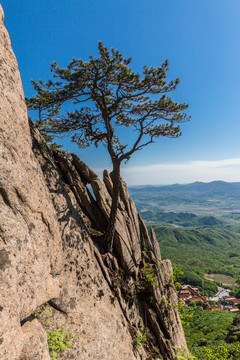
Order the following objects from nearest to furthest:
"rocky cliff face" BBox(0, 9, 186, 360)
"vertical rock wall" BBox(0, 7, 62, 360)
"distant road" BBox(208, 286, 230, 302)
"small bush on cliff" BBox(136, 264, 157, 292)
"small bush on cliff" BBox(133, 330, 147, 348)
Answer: "vertical rock wall" BBox(0, 7, 62, 360), "rocky cliff face" BBox(0, 9, 186, 360), "small bush on cliff" BBox(133, 330, 147, 348), "small bush on cliff" BBox(136, 264, 157, 292), "distant road" BBox(208, 286, 230, 302)

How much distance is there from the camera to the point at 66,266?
6941 mm

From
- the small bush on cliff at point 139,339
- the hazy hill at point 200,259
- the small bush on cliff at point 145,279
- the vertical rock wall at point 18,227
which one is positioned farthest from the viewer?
the hazy hill at point 200,259

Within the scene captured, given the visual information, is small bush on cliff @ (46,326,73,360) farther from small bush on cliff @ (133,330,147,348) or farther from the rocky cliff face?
small bush on cliff @ (133,330,147,348)

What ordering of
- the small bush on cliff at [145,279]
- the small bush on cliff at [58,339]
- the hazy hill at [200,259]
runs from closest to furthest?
the small bush on cliff at [58,339] → the small bush on cliff at [145,279] → the hazy hill at [200,259]

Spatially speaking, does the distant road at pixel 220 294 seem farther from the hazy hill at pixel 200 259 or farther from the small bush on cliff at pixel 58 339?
the small bush on cliff at pixel 58 339

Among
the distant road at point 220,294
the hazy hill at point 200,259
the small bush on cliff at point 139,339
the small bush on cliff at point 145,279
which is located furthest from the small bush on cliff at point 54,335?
the hazy hill at point 200,259

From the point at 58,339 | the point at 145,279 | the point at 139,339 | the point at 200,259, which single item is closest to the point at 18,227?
the point at 58,339

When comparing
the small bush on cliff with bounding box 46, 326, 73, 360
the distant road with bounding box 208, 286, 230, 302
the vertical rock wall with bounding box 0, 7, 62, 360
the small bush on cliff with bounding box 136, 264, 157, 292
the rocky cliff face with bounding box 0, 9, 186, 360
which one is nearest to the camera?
the vertical rock wall with bounding box 0, 7, 62, 360

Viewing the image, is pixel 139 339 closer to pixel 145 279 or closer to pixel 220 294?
pixel 145 279

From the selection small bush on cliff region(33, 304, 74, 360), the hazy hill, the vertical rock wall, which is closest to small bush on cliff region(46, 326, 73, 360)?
small bush on cliff region(33, 304, 74, 360)

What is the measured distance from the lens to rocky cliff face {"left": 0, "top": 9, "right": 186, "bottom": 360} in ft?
12.8

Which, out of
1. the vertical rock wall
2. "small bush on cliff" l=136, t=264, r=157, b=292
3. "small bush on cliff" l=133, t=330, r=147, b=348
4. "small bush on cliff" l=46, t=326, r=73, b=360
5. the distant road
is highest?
the vertical rock wall

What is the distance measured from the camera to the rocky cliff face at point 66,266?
12.8 feet

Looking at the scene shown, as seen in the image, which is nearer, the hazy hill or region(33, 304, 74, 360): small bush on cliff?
region(33, 304, 74, 360): small bush on cliff
